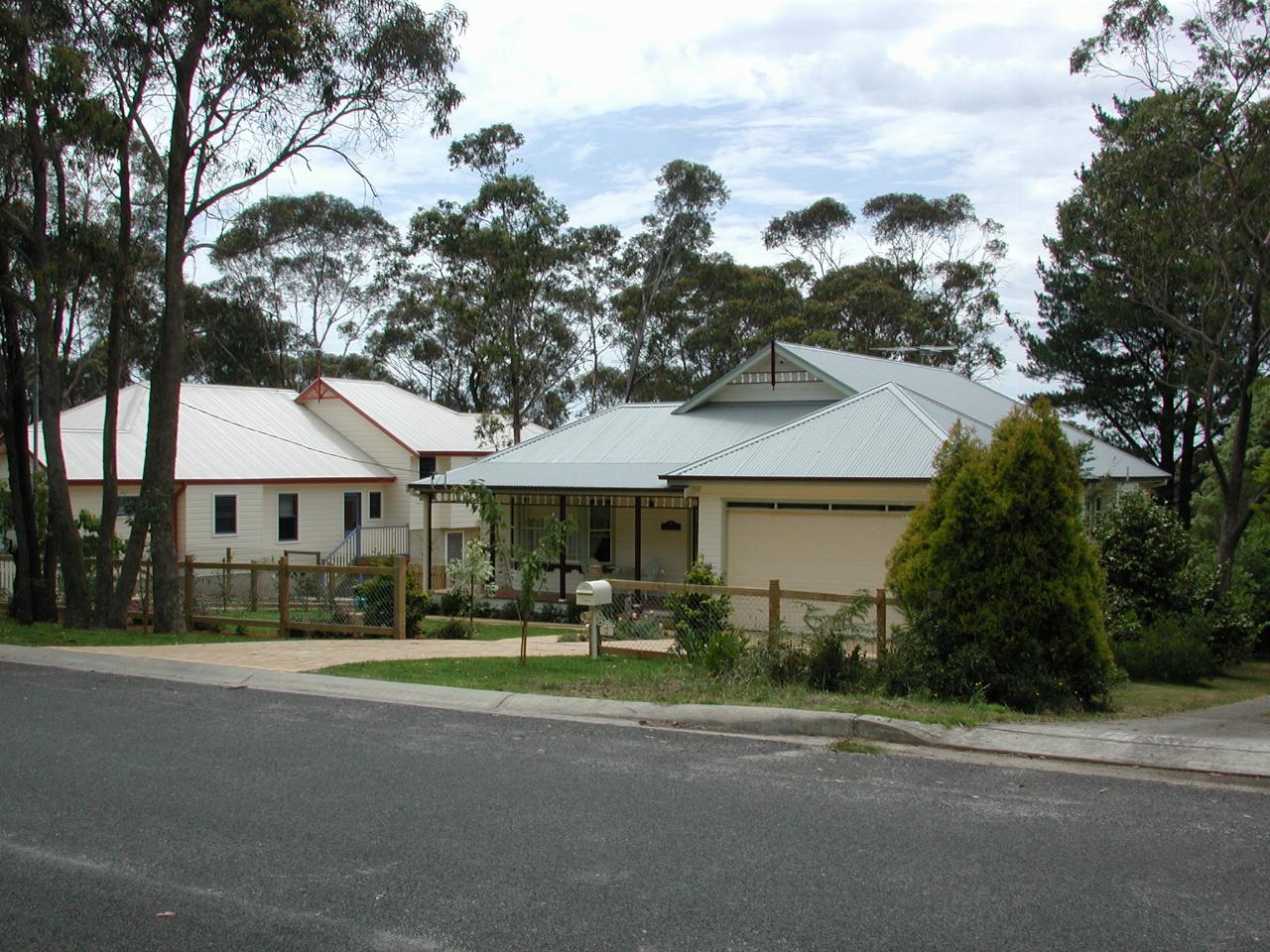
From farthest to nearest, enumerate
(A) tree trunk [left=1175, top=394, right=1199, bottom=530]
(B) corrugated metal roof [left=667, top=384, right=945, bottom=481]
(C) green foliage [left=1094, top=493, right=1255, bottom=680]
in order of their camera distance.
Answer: (A) tree trunk [left=1175, top=394, right=1199, bottom=530], (B) corrugated metal roof [left=667, top=384, right=945, bottom=481], (C) green foliage [left=1094, top=493, right=1255, bottom=680]

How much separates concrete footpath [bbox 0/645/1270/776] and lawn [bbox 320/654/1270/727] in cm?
28

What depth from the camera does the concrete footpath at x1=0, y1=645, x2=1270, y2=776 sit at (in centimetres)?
849

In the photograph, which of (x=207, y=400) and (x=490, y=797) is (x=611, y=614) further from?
(x=207, y=400)

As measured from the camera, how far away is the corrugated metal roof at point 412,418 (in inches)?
1535

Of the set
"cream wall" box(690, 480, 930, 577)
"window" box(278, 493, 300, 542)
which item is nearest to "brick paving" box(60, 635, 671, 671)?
"cream wall" box(690, 480, 930, 577)

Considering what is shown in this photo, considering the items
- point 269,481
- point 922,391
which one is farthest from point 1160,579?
point 269,481

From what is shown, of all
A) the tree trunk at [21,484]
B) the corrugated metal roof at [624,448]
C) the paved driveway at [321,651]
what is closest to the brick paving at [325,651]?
the paved driveway at [321,651]

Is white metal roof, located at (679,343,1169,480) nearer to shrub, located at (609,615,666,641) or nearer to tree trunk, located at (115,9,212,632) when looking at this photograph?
shrub, located at (609,615,666,641)

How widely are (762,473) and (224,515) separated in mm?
18944

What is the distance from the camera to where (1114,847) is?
6238 millimetres

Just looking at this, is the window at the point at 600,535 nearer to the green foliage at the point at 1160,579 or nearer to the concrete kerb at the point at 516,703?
the green foliage at the point at 1160,579

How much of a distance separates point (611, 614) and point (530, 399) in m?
35.7

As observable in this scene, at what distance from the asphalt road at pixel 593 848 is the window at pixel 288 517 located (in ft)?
86.6

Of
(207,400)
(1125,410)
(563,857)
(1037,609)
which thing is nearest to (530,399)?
(207,400)
